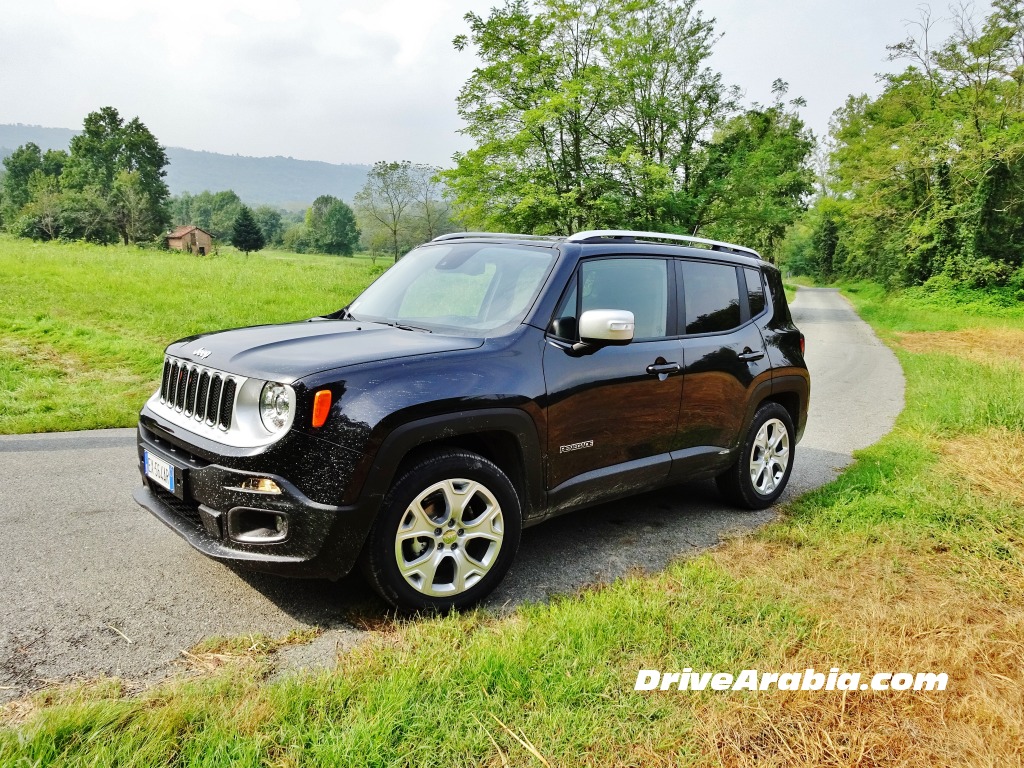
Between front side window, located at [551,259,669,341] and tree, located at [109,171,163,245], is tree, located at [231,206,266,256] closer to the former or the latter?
tree, located at [109,171,163,245]

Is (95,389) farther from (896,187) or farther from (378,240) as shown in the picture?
(378,240)

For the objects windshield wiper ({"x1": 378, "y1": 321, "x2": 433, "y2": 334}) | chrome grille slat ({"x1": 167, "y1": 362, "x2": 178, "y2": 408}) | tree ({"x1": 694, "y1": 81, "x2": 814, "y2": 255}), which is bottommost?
chrome grille slat ({"x1": 167, "y1": 362, "x2": 178, "y2": 408})

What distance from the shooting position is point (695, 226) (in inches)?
1129

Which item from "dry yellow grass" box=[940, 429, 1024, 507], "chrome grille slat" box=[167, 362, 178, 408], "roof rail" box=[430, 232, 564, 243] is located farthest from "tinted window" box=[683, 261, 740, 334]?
"chrome grille slat" box=[167, 362, 178, 408]

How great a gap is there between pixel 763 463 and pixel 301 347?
3.68 m

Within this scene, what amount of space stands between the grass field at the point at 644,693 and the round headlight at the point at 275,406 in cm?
96

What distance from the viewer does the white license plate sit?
3387 mm

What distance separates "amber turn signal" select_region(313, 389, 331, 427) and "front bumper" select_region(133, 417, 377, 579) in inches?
4.3

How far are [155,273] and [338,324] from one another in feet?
66.9

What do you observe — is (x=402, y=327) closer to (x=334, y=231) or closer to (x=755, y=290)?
(x=755, y=290)

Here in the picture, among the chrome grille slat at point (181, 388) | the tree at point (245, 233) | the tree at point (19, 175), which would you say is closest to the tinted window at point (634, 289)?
the chrome grille slat at point (181, 388)

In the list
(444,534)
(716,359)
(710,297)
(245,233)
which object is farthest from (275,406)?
(245,233)

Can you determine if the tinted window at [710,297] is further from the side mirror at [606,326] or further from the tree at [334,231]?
the tree at [334,231]

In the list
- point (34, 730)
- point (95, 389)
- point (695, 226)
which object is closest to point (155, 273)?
point (95, 389)
